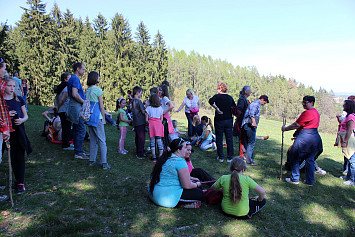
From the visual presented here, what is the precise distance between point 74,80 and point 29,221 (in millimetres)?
3401

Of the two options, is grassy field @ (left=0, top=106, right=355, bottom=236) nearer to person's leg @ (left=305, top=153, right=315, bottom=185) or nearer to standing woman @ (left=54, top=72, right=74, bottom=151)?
person's leg @ (left=305, top=153, right=315, bottom=185)

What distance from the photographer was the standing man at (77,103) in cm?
573

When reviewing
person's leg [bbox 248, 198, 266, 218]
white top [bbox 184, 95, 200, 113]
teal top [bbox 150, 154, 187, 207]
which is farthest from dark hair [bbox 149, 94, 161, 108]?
person's leg [bbox 248, 198, 266, 218]

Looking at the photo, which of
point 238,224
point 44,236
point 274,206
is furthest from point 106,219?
point 274,206

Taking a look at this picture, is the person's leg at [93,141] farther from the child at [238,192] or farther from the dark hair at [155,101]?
the child at [238,192]

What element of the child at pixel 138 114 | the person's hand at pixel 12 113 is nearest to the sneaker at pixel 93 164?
the child at pixel 138 114

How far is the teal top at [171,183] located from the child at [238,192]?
2.14 ft

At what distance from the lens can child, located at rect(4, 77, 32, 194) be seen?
12.7 feet

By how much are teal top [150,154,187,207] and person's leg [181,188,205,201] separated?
0.24 feet

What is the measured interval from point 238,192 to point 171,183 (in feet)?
3.40

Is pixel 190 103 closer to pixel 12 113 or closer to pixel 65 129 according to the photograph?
pixel 65 129

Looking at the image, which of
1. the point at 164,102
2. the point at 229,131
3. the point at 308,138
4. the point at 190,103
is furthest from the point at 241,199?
the point at 190,103

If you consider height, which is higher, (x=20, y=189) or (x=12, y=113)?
(x=12, y=113)

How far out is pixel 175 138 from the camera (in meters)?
4.93
